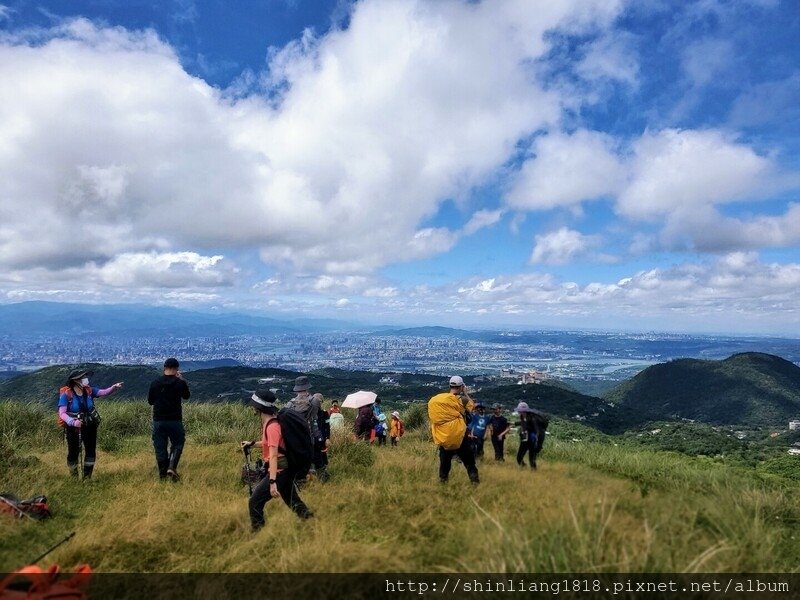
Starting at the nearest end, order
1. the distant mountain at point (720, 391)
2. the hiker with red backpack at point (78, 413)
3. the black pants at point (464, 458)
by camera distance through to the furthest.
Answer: the black pants at point (464, 458)
the hiker with red backpack at point (78, 413)
the distant mountain at point (720, 391)


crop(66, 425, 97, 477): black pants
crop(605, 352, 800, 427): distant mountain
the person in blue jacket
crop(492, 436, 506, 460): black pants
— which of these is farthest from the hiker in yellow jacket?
crop(605, 352, 800, 427): distant mountain

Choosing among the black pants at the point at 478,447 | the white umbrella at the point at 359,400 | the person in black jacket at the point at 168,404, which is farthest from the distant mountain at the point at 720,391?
the person in black jacket at the point at 168,404

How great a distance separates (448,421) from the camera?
→ 24.4 ft

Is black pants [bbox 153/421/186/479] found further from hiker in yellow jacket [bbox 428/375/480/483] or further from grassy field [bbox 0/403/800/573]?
hiker in yellow jacket [bbox 428/375/480/483]

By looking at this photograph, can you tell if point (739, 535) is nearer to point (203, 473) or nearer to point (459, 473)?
point (459, 473)

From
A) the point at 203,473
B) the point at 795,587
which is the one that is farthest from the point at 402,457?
the point at 795,587

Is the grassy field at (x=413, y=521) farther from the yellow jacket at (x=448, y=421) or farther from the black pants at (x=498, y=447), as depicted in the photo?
the black pants at (x=498, y=447)

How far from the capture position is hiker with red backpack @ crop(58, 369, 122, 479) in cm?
812

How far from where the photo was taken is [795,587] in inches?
161

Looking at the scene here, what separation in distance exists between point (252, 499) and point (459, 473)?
14.4 ft

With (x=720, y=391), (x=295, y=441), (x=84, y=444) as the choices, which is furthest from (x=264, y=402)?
(x=720, y=391)

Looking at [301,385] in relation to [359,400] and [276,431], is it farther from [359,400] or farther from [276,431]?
[359,400]

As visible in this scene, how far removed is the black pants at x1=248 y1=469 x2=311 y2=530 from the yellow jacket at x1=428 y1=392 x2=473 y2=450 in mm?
2527

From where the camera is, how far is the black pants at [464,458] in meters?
7.62
